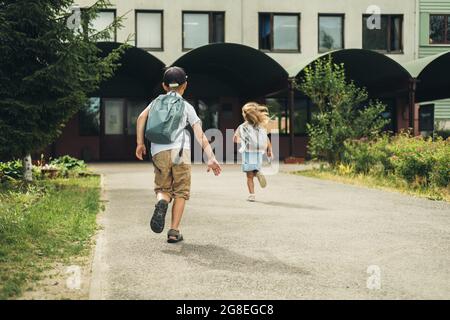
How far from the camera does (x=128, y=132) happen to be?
30234 mm

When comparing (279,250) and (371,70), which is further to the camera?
(371,70)

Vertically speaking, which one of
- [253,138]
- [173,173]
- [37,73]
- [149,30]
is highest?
[149,30]

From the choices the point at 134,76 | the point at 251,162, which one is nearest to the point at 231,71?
the point at 134,76

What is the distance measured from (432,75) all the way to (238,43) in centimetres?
845

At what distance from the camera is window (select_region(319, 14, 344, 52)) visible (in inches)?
1219

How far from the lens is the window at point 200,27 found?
29750mm

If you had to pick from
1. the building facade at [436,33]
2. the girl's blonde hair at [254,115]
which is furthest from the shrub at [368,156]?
the building facade at [436,33]

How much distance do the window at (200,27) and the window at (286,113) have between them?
4.03m

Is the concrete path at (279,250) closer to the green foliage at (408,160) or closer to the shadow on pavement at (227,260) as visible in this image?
the shadow on pavement at (227,260)

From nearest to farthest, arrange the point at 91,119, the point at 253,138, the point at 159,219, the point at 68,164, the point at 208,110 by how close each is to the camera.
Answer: the point at 159,219 < the point at 253,138 < the point at 68,164 < the point at 91,119 < the point at 208,110

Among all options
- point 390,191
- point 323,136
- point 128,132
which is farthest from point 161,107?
point 128,132

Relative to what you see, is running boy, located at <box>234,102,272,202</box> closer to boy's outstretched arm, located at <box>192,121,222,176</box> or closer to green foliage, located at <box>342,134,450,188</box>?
green foliage, located at <box>342,134,450,188</box>

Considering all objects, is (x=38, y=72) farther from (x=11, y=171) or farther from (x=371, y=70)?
(x=371, y=70)

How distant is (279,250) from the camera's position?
6.85 metres
